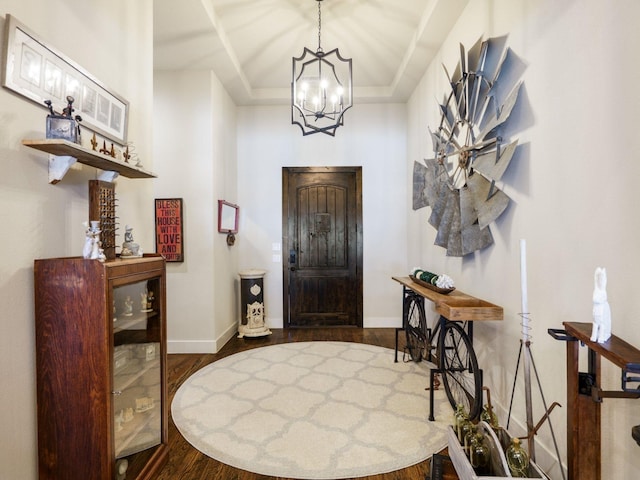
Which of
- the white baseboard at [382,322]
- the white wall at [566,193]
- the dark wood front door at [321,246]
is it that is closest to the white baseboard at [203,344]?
the dark wood front door at [321,246]

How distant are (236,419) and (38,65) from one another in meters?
2.33

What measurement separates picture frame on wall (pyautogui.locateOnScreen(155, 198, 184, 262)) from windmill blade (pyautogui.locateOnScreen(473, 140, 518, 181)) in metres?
3.14

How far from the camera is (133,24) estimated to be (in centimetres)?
214

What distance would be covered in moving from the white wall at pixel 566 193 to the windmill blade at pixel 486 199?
0.06m

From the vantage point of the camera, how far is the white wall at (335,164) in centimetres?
489

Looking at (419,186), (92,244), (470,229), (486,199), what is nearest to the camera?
(92,244)

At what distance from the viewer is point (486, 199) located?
2.24 metres

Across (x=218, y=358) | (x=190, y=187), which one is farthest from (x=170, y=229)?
(x=218, y=358)

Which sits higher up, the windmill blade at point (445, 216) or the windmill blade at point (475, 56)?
the windmill blade at point (475, 56)

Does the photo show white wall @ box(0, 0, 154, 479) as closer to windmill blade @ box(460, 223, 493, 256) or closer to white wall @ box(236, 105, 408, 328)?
windmill blade @ box(460, 223, 493, 256)

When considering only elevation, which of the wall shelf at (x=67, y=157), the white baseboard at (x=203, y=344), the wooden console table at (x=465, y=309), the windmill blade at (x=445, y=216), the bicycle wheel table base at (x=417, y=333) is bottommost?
the white baseboard at (x=203, y=344)

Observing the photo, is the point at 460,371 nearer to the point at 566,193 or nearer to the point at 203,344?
the point at 566,193

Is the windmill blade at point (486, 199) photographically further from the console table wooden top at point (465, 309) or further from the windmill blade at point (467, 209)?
the console table wooden top at point (465, 309)

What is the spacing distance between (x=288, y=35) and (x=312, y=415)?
3596 mm
